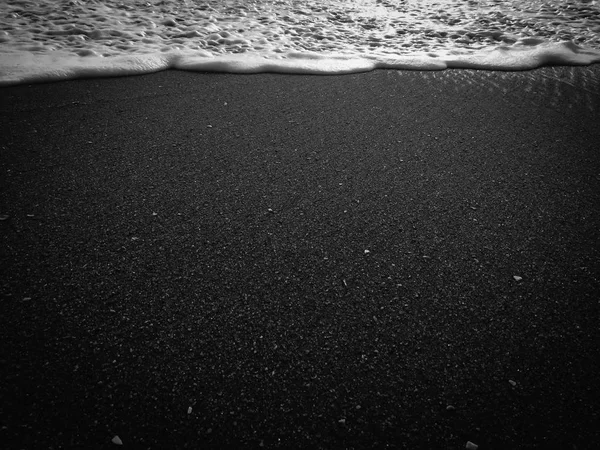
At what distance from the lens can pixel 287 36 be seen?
152 inches

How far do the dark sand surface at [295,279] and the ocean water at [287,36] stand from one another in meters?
1.05

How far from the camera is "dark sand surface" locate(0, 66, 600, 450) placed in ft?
2.88

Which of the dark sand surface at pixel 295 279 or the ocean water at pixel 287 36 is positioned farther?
the ocean water at pixel 287 36

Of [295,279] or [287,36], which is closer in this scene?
[295,279]

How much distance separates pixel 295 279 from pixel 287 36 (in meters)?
3.75

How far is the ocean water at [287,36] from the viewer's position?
2.92m

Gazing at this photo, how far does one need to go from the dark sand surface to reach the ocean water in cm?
105

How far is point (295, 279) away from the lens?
1215mm

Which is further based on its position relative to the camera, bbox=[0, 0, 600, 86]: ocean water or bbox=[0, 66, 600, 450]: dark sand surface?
bbox=[0, 0, 600, 86]: ocean water

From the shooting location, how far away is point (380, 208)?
5.01ft

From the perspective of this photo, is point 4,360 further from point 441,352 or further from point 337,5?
point 337,5

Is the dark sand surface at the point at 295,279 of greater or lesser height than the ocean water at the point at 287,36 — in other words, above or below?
below

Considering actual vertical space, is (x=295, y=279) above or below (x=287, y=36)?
below

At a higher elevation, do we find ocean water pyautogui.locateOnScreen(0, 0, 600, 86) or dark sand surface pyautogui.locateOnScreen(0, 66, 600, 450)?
ocean water pyautogui.locateOnScreen(0, 0, 600, 86)
